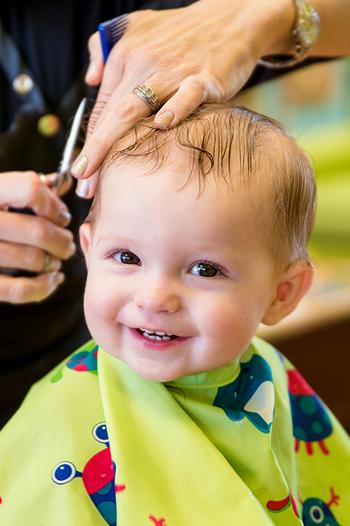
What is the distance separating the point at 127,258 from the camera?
2.52 feet

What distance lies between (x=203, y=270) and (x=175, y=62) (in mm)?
282

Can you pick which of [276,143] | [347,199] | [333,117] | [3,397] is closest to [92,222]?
[276,143]

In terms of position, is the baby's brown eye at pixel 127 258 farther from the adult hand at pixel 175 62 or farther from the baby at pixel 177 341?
the adult hand at pixel 175 62

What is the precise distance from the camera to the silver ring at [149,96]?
816 mm

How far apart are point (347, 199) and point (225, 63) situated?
5.87 feet

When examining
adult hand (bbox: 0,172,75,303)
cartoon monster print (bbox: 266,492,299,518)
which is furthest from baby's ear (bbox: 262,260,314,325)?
adult hand (bbox: 0,172,75,303)

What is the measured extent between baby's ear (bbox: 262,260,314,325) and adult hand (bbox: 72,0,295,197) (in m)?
0.23

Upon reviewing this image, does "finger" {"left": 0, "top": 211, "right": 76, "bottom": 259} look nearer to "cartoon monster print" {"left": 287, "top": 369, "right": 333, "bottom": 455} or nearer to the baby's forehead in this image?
the baby's forehead

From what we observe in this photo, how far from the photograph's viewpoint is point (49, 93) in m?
1.18

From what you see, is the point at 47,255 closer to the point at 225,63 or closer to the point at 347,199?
the point at 225,63

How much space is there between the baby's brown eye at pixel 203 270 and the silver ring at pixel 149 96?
206 mm

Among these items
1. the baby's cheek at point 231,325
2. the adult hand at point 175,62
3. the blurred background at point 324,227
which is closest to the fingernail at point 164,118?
the adult hand at point 175,62

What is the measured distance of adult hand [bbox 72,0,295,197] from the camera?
80cm

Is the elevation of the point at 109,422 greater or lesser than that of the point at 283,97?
greater
